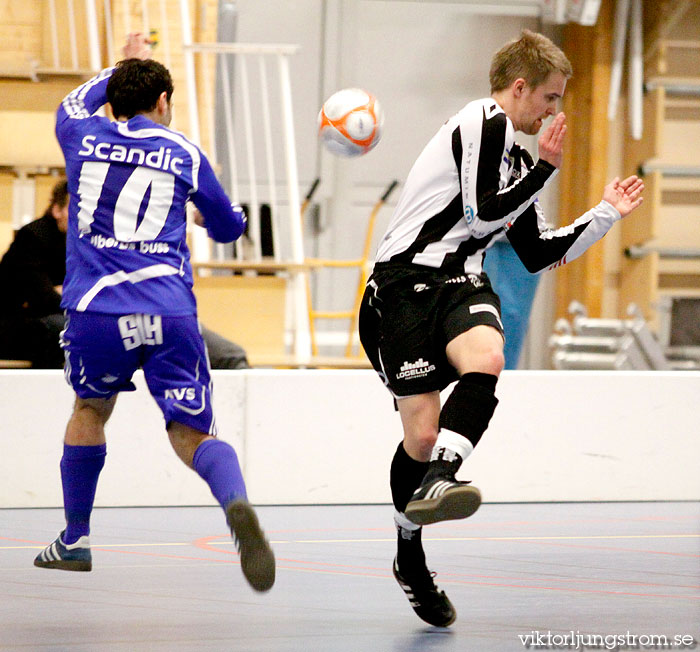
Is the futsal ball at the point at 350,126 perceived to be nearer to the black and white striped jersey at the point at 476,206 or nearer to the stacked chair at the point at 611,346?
the black and white striped jersey at the point at 476,206

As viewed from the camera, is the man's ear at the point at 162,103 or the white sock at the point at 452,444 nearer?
the white sock at the point at 452,444

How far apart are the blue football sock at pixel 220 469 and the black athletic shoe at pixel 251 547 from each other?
0.23 ft

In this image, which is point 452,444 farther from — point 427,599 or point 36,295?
point 36,295

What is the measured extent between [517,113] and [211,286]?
4.03 meters

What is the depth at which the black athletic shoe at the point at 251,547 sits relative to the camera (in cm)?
253

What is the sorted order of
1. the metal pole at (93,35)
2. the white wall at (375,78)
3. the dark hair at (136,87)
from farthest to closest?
the white wall at (375,78), the metal pole at (93,35), the dark hair at (136,87)

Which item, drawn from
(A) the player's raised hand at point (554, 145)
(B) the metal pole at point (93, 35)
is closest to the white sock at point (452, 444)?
(A) the player's raised hand at point (554, 145)

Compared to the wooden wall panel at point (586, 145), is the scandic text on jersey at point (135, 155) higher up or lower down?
higher up

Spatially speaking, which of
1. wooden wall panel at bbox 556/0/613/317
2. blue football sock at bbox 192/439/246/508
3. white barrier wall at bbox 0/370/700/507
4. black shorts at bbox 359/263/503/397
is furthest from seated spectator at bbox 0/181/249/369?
wooden wall panel at bbox 556/0/613/317

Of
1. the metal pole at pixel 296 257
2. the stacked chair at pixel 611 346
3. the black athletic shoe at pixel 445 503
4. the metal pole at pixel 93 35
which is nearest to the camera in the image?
the black athletic shoe at pixel 445 503

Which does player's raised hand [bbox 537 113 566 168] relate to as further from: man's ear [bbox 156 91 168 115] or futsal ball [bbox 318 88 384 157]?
man's ear [bbox 156 91 168 115]

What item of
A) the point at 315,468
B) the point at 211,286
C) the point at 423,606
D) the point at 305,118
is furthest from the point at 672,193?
the point at 423,606

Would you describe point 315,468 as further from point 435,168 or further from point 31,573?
point 435,168

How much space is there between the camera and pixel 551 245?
306 cm
